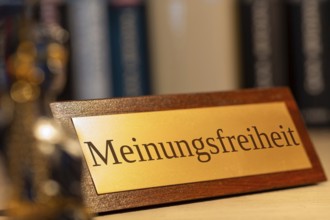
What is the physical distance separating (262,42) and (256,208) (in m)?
0.51

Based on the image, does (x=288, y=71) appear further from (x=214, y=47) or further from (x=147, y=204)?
(x=147, y=204)

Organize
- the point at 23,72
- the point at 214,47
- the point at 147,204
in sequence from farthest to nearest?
the point at 214,47 → the point at 147,204 → the point at 23,72

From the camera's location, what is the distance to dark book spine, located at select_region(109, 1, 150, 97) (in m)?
0.90

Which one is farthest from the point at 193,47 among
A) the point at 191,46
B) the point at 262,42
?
the point at 262,42

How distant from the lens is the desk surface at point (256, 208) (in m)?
0.41

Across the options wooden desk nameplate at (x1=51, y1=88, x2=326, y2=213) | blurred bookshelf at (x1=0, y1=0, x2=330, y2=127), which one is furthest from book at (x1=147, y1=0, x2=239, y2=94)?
wooden desk nameplate at (x1=51, y1=88, x2=326, y2=213)

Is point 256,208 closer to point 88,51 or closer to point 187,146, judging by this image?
point 187,146

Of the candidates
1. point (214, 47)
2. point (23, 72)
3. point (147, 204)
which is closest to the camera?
point (23, 72)

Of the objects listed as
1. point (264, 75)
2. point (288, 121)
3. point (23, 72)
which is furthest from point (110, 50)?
point (23, 72)

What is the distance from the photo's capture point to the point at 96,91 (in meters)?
0.88

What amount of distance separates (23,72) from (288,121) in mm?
293

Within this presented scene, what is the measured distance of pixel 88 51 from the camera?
880 millimetres

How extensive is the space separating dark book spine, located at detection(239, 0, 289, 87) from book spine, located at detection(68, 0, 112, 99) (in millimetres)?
189

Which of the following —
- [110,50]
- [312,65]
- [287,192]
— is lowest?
[287,192]
